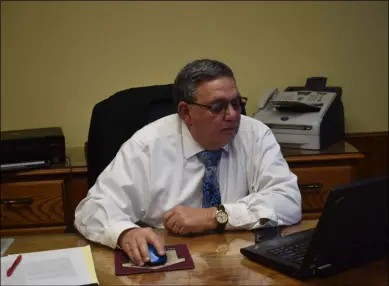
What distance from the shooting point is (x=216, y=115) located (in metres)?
1.78

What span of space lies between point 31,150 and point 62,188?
0.23 meters

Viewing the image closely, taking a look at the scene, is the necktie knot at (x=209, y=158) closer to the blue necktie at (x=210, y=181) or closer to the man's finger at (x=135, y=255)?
the blue necktie at (x=210, y=181)

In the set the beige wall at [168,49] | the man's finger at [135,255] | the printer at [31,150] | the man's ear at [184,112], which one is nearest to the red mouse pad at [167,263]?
the man's finger at [135,255]

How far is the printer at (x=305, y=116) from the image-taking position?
261 centimetres

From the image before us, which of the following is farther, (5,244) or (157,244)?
(5,244)

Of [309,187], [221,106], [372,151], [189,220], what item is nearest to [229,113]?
[221,106]

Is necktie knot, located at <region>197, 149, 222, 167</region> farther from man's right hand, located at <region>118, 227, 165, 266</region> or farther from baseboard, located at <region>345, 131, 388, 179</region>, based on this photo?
baseboard, located at <region>345, 131, 388, 179</region>

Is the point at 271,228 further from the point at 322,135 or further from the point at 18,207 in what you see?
the point at 18,207

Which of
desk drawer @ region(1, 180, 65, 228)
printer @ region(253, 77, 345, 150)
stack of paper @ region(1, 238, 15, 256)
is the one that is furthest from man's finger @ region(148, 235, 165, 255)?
printer @ region(253, 77, 345, 150)

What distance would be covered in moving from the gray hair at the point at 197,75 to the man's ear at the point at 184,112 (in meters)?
0.02

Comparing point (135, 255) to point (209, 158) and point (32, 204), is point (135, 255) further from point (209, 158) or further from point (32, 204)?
point (32, 204)

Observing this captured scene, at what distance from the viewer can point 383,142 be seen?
315cm

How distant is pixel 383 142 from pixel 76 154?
5.59 feet

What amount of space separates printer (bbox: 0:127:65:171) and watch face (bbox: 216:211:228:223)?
3.81 feet
